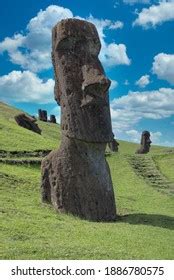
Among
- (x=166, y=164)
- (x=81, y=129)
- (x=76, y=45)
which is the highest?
(x=76, y=45)

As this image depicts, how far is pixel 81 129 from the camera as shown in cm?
1611

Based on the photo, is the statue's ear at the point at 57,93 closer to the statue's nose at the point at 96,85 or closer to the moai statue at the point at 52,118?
the statue's nose at the point at 96,85

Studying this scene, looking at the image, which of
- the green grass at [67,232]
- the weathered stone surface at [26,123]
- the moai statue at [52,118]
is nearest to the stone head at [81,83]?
the green grass at [67,232]

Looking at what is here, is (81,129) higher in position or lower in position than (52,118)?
lower

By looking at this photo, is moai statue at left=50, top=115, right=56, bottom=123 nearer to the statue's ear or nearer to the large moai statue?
the statue's ear

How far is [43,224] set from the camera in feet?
46.1

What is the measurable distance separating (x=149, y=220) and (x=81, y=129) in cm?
355

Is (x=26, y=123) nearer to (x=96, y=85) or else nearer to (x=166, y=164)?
(x=166, y=164)

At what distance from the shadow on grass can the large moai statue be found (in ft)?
2.00

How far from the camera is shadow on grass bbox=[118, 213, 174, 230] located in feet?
55.0

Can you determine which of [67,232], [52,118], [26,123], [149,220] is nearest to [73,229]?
[67,232]

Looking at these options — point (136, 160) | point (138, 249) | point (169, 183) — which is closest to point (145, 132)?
point (136, 160)

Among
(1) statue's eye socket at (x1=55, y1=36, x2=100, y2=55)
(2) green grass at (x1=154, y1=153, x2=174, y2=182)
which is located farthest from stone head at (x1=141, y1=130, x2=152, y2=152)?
(1) statue's eye socket at (x1=55, y1=36, x2=100, y2=55)

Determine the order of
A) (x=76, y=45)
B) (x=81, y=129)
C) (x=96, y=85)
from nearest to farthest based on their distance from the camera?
(x=81, y=129), (x=96, y=85), (x=76, y=45)
